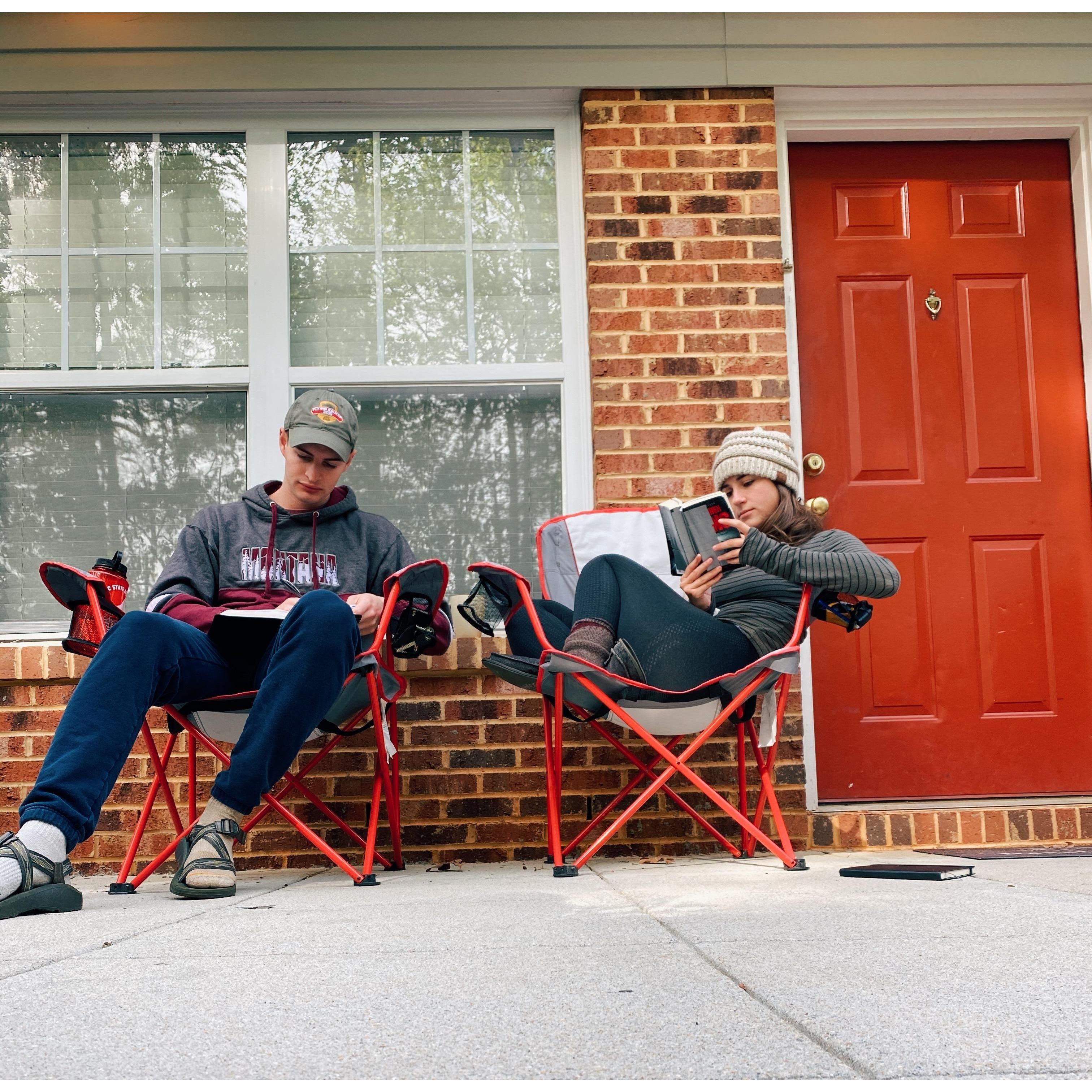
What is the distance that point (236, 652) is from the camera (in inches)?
99.0

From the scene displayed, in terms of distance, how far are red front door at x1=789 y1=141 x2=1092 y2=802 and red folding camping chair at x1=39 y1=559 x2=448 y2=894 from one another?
4.45 ft

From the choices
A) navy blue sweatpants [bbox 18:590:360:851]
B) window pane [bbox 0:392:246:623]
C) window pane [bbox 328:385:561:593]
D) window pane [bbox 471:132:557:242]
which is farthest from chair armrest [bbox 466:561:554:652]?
window pane [bbox 471:132:557:242]

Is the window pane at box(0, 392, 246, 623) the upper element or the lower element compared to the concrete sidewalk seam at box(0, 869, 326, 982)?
upper

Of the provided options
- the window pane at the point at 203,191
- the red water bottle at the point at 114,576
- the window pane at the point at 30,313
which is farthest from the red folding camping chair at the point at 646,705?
the window pane at the point at 30,313

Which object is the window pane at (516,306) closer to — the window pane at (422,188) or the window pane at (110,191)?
the window pane at (422,188)

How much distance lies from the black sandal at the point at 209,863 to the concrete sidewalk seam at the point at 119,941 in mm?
25

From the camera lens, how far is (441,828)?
312cm

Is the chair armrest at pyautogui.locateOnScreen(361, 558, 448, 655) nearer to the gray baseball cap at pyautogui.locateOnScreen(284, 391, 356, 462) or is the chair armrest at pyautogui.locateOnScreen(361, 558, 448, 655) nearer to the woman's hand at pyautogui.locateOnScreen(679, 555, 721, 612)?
the gray baseball cap at pyautogui.locateOnScreen(284, 391, 356, 462)

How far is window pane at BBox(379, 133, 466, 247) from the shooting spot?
346cm

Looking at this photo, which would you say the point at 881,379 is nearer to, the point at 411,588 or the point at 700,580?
the point at 700,580

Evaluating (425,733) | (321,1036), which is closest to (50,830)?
(321,1036)

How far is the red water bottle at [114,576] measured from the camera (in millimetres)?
2555

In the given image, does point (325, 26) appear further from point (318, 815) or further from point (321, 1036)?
point (321, 1036)

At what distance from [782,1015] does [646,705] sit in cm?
148
